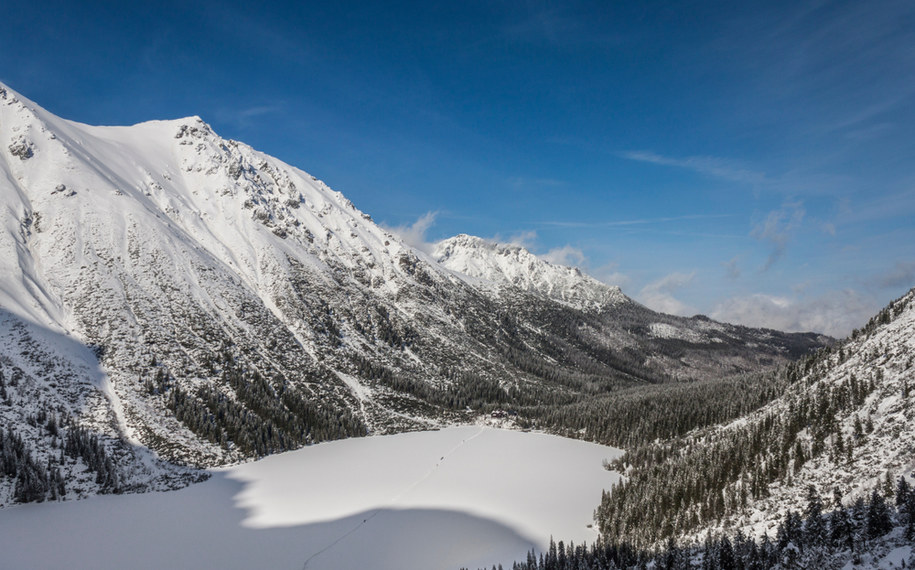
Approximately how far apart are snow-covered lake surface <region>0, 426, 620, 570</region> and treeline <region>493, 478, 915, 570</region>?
17157 mm

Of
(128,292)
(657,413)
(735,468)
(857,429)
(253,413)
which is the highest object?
(128,292)

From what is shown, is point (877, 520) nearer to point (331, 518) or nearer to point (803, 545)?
point (803, 545)

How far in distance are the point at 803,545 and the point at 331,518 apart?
6714 cm

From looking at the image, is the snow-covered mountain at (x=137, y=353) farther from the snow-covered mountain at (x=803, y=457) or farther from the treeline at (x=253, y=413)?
the snow-covered mountain at (x=803, y=457)

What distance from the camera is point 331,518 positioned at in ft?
256

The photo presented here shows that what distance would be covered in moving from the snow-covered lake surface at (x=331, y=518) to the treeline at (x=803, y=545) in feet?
56.3

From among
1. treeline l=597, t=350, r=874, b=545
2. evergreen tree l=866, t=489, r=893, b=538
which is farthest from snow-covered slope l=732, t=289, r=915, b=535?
evergreen tree l=866, t=489, r=893, b=538

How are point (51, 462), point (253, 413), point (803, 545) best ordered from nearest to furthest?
point (803, 545), point (51, 462), point (253, 413)

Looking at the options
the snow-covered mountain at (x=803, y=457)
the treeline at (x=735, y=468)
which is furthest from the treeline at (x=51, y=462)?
the snow-covered mountain at (x=803, y=457)

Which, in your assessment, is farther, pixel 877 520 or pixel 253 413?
pixel 253 413

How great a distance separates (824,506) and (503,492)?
55.5 m

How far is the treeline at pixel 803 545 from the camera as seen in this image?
37.8 metres

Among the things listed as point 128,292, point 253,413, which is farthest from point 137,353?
point 253,413

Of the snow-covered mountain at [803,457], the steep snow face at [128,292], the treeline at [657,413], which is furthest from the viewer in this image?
the treeline at [657,413]
